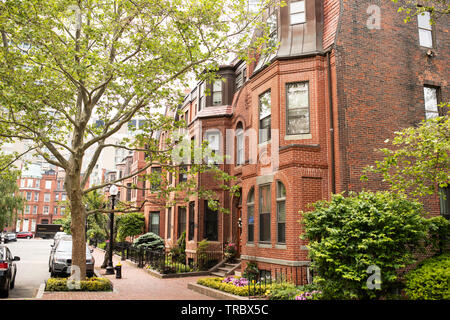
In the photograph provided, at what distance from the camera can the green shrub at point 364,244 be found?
927cm

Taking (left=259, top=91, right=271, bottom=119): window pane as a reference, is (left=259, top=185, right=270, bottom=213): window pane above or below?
below

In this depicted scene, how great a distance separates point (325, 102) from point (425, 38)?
550 centimetres

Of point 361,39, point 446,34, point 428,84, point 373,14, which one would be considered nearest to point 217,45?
point 361,39

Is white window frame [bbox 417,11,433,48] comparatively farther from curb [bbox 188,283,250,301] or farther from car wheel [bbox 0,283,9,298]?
Answer: car wheel [bbox 0,283,9,298]

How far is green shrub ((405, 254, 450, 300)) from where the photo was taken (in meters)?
8.27

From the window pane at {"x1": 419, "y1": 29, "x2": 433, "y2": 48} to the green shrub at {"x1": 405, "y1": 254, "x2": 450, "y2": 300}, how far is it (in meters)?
9.59

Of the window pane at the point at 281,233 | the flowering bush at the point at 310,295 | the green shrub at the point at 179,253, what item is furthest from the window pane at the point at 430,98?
the green shrub at the point at 179,253

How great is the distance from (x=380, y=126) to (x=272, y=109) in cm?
381

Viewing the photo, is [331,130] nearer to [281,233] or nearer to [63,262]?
[281,233]

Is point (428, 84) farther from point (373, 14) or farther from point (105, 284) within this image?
point (105, 284)

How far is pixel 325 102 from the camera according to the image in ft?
45.4

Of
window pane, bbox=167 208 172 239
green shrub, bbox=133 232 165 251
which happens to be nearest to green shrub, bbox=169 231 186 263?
green shrub, bbox=133 232 165 251

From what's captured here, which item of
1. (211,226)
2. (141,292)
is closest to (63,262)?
(141,292)

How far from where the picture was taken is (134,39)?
12.4 meters
